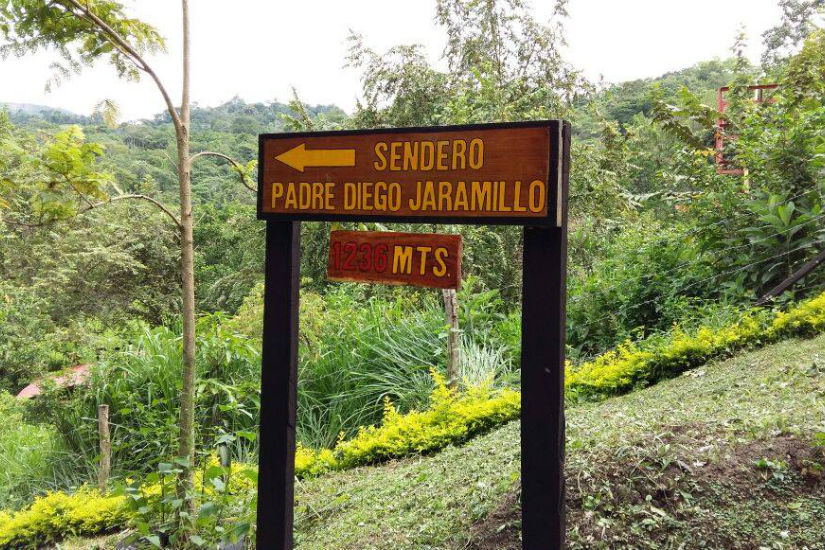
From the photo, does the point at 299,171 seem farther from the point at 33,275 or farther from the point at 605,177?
the point at 33,275

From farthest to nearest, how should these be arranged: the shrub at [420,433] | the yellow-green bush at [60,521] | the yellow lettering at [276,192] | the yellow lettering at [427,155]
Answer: the shrub at [420,433] < the yellow-green bush at [60,521] < the yellow lettering at [276,192] < the yellow lettering at [427,155]

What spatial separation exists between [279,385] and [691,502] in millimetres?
1678

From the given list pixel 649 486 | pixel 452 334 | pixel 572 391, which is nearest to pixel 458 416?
pixel 572 391

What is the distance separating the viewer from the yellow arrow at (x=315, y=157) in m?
2.73

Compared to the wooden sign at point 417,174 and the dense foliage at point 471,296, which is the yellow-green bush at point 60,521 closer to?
the dense foliage at point 471,296

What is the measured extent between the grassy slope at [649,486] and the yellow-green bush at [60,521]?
1.26 metres

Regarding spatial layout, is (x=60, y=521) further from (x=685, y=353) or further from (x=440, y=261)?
(x=685, y=353)

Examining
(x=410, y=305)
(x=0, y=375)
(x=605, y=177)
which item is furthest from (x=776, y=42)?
(x=0, y=375)

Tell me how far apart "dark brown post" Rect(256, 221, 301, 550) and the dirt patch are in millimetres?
789

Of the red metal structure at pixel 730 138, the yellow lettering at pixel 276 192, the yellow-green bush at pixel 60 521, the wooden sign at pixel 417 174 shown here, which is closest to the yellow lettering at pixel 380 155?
the wooden sign at pixel 417 174

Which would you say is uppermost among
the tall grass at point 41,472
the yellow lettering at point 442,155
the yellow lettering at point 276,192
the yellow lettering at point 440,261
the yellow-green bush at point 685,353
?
the yellow lettering at point 442,155

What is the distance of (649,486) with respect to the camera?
288 cm

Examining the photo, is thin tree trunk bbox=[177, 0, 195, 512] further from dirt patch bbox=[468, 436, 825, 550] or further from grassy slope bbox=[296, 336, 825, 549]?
dirt patch bbox=[468, 436, 825, 550]

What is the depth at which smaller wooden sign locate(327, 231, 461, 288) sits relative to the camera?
259 cm
